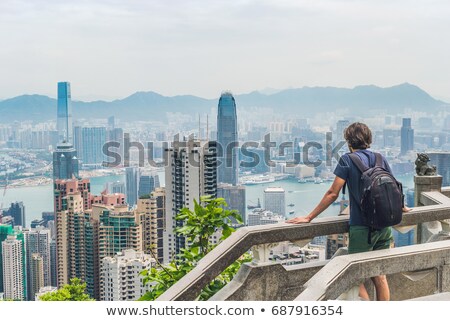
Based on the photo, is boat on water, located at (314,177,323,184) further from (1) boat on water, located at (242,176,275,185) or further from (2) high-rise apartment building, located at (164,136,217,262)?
(2) high-rise apartment building, located at (164,136,217,262)

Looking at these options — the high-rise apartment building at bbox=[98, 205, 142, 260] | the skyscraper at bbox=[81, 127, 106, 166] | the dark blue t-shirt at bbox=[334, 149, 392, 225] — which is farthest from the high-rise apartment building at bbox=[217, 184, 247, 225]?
the dark blue t-shirt at bbox=[334, 149, 392, 225]

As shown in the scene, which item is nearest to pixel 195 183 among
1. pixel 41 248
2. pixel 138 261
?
pixel 138 261

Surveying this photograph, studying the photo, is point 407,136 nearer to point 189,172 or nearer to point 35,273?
point 189,172

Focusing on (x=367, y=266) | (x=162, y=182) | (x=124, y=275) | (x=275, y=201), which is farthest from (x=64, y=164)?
(x=367, y=266)

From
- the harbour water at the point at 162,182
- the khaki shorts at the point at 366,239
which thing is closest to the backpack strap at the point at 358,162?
the khaki shorts at the point at 366,239

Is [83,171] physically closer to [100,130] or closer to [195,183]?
[100,130]

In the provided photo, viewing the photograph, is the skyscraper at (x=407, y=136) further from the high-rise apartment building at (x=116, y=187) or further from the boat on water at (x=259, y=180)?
the high-rise apartment building at (x=116, y=187)
